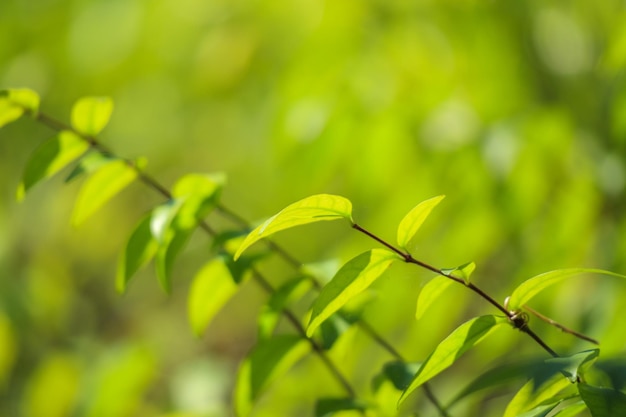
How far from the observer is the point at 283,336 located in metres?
0.77

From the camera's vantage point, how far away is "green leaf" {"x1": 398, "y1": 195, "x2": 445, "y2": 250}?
1.83 feet

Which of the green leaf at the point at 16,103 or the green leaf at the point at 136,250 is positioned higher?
the green leaf at the point at 16,103

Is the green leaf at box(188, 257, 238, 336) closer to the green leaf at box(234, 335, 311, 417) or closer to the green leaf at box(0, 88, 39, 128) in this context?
the green leaf at box(234, 335, 311, 417)

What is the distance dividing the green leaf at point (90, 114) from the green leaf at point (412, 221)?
1.17ft

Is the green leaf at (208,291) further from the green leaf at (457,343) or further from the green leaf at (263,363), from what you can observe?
the green leaf at (457,343)

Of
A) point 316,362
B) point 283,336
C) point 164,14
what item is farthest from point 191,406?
point 164,14

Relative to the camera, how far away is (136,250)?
2.52 ft

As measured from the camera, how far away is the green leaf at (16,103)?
0.77m

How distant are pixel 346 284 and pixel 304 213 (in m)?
0.06

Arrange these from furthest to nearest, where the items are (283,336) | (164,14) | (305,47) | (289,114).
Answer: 1. (164,14)
2. (305,47)
3. (289,114)
4. (283,336)

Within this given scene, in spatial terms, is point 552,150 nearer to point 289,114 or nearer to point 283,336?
point 289,114

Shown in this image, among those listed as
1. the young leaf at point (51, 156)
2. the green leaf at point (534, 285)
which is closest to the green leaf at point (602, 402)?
the green leaf at point (534, 285)

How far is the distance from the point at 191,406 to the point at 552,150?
698 millimetres

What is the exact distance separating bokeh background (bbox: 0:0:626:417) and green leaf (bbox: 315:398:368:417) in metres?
0.11
